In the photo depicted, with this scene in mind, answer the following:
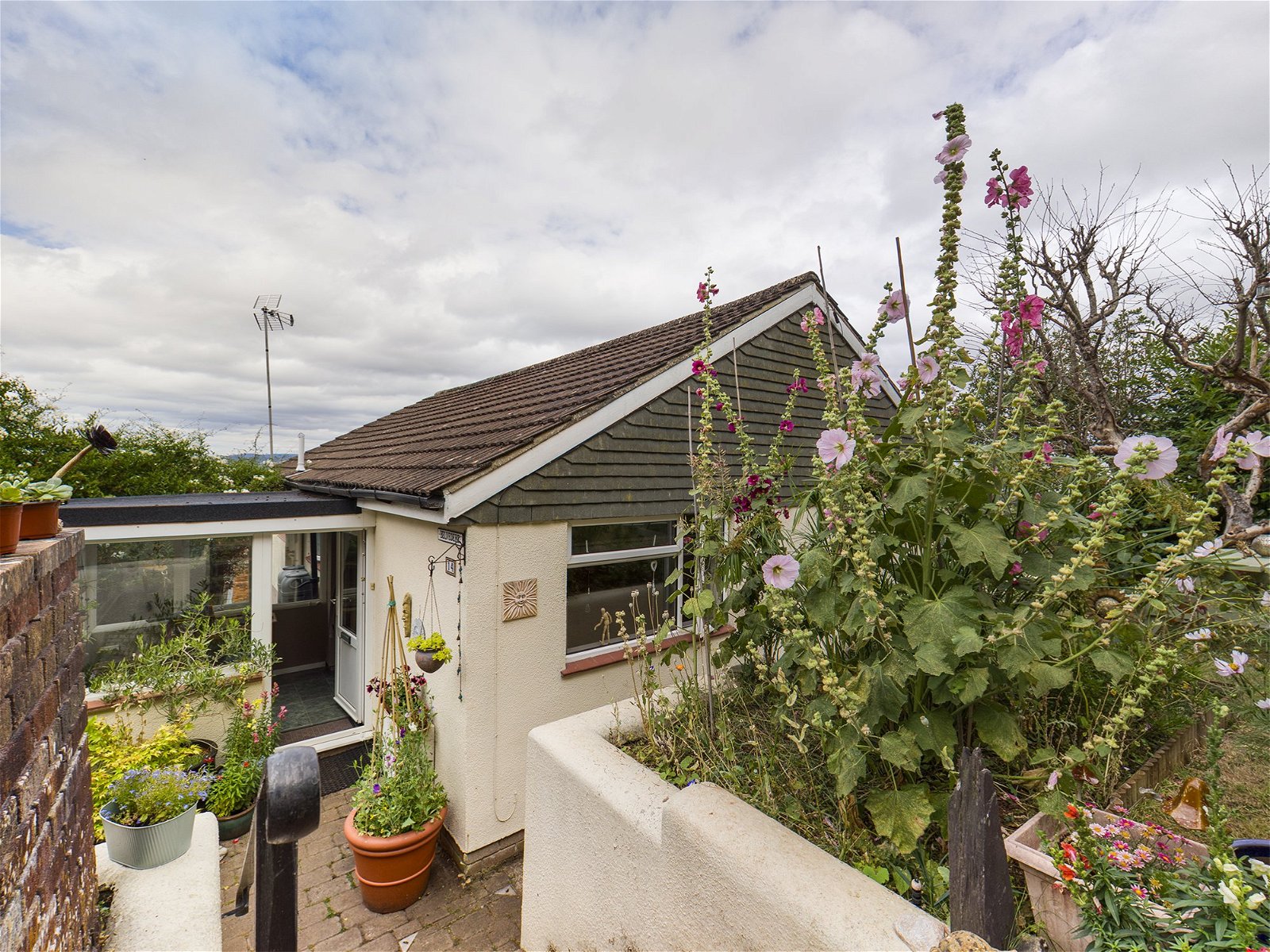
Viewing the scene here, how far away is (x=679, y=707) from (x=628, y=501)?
2362mm

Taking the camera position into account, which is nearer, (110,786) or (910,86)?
(910,86)

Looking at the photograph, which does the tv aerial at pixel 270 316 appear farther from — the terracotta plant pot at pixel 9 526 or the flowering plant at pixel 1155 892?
the flowering plant at pixel 1155 892

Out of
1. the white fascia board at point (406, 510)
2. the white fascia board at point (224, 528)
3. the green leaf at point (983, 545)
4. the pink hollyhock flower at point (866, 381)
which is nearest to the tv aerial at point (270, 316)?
the white fascia board at point (224, 528)

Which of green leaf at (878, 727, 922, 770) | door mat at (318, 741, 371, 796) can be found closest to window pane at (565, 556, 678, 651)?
door mat at (318, 741, 371, 796)

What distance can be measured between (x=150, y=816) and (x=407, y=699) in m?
1.80

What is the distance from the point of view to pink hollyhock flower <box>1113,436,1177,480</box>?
153 centimetres

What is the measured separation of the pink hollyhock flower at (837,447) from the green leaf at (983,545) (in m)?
0.42

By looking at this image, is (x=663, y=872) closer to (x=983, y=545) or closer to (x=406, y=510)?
(x=983, y=545)

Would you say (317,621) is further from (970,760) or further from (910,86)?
(910,86)

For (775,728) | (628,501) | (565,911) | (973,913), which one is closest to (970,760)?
(973,913)

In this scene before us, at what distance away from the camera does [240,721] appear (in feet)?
15.9

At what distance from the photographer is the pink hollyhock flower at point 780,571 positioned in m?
1.99

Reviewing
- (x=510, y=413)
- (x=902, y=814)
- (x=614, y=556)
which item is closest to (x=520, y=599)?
(x=614, y=556)

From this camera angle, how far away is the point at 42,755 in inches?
50.7
